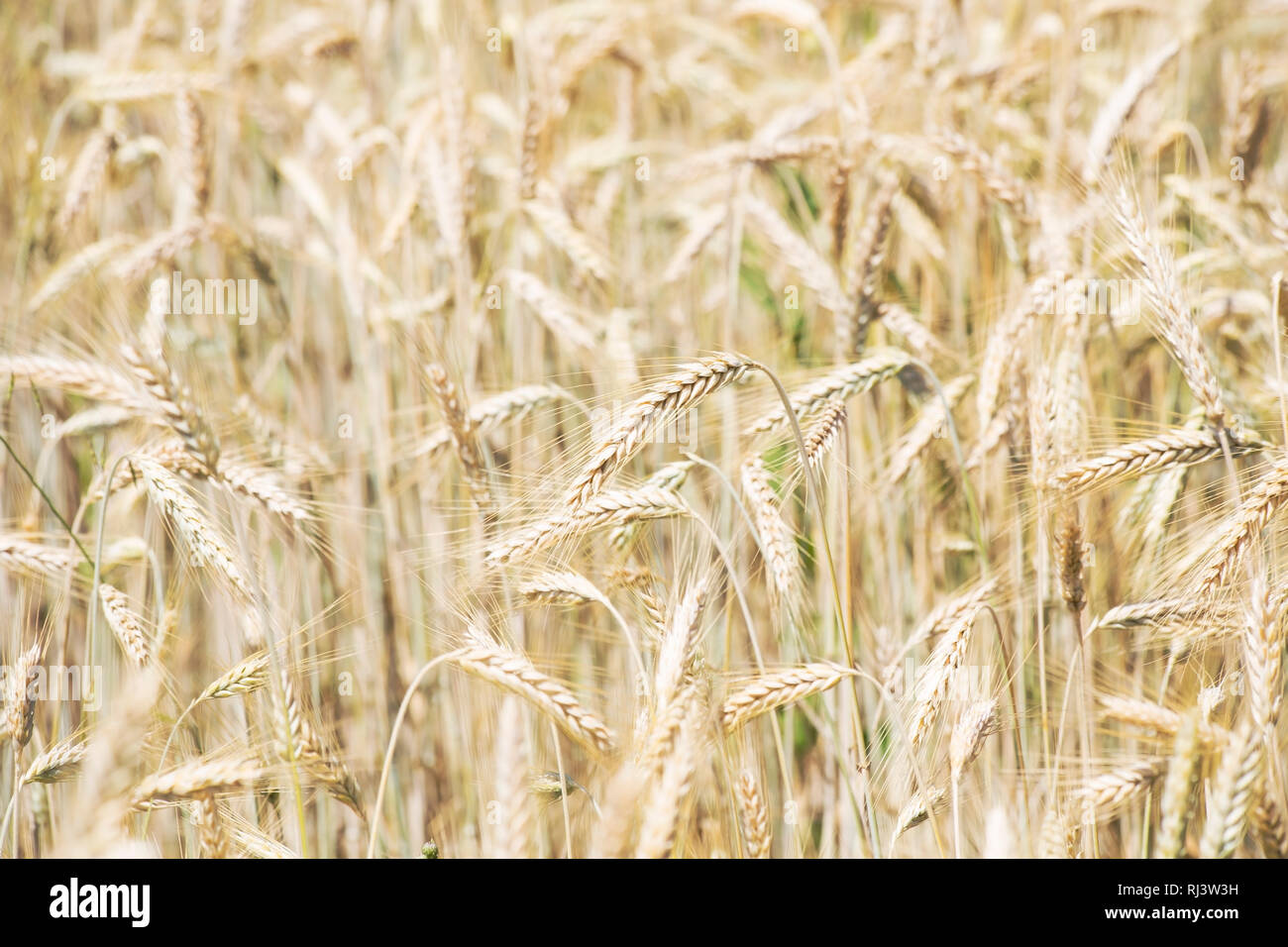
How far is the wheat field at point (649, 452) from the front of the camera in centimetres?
101

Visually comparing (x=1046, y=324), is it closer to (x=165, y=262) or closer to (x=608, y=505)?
(x=608, y=505)

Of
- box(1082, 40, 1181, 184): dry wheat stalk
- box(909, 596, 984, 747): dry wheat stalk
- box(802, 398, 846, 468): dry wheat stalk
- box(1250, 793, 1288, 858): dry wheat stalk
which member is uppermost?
box(1082, 40, 1181, 184): dry wheat stalk

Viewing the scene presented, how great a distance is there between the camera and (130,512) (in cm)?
151

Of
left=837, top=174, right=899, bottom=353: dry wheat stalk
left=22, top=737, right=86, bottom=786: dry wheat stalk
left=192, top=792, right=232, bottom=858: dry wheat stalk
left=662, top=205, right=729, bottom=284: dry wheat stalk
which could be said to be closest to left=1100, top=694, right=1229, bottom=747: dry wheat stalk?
left=837, top=174, right=899, bottom=353: dry wheat stalk

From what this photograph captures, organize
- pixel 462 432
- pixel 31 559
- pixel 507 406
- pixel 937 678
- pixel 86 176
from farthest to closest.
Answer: pixel 86 176, pixel 507 406, pixel 31 559, pixel 462 432, pixel 937 678

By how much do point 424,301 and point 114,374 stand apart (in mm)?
653

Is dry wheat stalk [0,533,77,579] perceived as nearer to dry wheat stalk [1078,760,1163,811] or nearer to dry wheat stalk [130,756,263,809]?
dry wheat stalk [130,756,263,809]

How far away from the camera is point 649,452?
1646 millimetres

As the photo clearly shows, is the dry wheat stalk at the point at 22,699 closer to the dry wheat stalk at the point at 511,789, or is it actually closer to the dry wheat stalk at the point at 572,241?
the dry wheat stalk at the point at 511,789

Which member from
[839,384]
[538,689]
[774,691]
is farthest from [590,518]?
[839,384]

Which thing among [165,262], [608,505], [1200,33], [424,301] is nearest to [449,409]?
[608,505]

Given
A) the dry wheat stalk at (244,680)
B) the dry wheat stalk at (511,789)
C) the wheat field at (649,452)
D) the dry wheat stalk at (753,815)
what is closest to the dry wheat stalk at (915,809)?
the wheat field at (649,452)

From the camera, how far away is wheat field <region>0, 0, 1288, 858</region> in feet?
3.33

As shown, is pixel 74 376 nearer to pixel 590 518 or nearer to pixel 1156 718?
pixel 590 518
